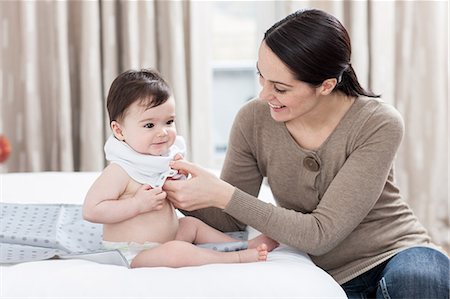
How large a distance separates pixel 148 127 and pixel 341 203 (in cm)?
51

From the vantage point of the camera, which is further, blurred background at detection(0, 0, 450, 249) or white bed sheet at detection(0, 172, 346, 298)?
blurred background at detection(0, 0, 450, 249)

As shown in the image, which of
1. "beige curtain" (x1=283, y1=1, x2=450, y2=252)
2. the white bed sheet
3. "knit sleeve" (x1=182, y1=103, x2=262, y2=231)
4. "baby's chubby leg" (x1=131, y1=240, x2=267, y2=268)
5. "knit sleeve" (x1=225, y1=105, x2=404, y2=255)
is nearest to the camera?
the white bed sheet

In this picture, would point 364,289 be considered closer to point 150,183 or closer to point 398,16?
point 150,183

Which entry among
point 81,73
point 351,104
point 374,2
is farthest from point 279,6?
point 351,104

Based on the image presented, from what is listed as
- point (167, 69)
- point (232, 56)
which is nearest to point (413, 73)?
point (232, 56)

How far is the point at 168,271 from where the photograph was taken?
161 cm

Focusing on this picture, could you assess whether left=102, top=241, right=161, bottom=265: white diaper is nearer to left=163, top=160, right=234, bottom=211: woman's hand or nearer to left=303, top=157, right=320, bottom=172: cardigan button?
left=163, top=160, right=234, bottom=211: woman's hand

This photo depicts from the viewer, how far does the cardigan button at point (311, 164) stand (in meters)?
1.94

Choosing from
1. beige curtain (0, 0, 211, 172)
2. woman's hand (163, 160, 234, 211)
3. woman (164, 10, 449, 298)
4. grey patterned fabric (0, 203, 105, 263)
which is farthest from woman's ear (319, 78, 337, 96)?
beige curtain (0, 0, 211, 172)

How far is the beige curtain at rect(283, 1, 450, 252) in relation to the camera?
3.49 metres

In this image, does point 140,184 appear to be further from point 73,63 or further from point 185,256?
point 73,63

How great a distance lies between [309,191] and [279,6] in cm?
189

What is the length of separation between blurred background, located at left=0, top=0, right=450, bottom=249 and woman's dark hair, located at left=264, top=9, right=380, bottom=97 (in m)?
1.61

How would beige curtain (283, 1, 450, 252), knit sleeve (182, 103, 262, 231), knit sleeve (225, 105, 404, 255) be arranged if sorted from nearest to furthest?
knit sleeve (225, 105, 404, 255) < knit sleeve (182, 103, 262, 231) < beige curtain (283, 1, 450, 252)
